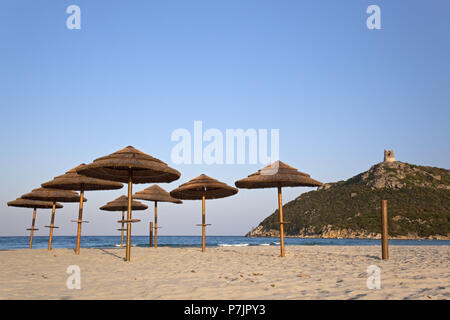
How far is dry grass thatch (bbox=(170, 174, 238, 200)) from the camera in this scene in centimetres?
1323

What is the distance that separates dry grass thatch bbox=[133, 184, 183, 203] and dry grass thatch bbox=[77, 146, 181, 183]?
5.63 m

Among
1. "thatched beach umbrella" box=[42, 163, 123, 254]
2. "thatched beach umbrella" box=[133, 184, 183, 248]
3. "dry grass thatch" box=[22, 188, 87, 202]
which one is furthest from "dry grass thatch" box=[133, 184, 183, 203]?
"thatched beach umbrella" box=[42, 163, 123, 254]

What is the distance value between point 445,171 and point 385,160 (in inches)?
455

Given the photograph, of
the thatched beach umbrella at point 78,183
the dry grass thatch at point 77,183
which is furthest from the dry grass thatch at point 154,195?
the thatched beach umbrella at point 78,183

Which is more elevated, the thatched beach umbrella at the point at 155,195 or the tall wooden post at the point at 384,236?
the thatched beach umbrella at the point at 155,195

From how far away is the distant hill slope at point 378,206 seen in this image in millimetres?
56156

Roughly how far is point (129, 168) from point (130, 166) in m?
0.71

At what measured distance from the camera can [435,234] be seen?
53719mm

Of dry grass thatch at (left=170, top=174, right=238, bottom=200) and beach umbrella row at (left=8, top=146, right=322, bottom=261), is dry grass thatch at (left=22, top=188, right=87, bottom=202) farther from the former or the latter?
dry grass thatch at (left=170, top=174, right=238, bottom=200)

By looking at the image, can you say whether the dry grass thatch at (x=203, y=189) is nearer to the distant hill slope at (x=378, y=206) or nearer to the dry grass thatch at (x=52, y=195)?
the dry grass thatch at (x=52, y=195)

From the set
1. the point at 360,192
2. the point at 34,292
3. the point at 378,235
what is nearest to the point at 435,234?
the point at 378,235

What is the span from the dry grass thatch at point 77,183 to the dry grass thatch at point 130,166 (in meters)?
0.92

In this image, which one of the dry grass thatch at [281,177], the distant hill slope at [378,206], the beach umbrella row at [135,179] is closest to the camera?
the beach umbrella row at [135,179]
